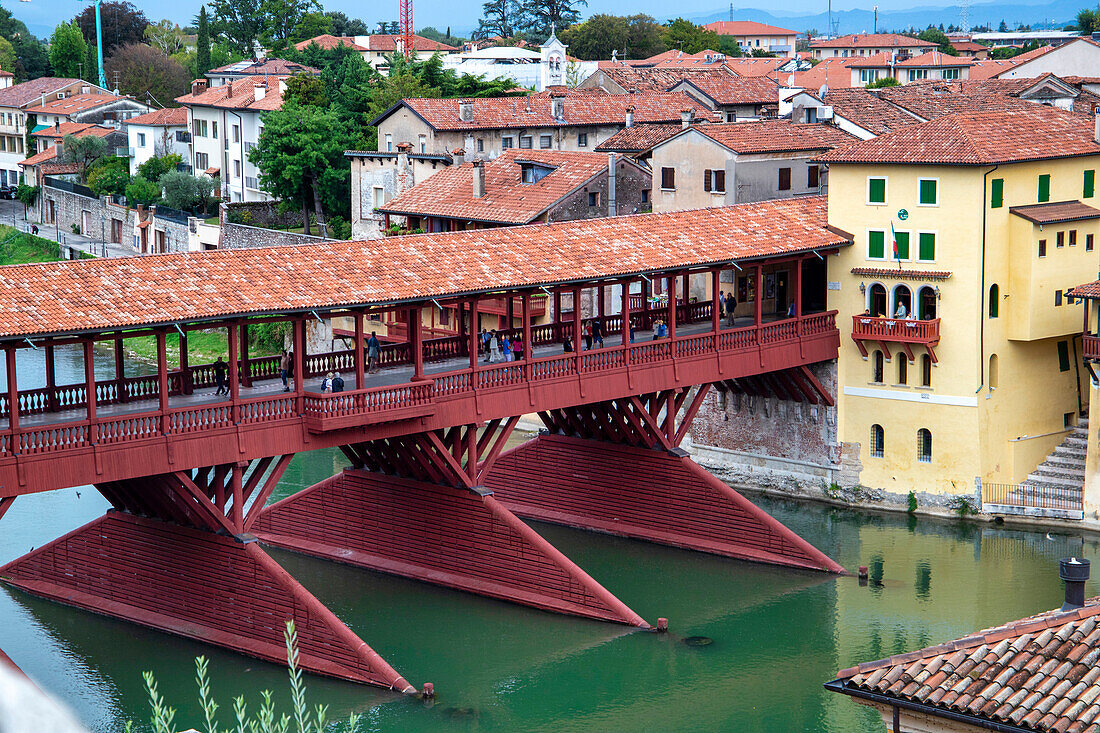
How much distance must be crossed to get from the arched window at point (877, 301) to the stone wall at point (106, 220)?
4081 cm

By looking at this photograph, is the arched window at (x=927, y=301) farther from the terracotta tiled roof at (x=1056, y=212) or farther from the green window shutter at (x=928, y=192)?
the terracotta tiled roof at (x=1056, y=212)

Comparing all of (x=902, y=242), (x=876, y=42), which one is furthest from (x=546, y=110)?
(x=876, y=42)

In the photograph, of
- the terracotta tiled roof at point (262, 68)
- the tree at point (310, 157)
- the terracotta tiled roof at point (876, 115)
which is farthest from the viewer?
the terracotta tiled roof at point (262, 68)

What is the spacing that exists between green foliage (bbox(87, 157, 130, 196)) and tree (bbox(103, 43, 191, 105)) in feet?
71.6

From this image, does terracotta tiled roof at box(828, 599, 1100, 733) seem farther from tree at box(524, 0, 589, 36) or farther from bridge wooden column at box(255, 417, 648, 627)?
tree at box(524, 0, 589, 36)

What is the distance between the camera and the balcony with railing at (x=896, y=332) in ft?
122

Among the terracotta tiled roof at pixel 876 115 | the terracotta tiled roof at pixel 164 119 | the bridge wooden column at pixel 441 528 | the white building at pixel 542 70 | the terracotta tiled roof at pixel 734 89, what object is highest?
the white building at pixel 542 70

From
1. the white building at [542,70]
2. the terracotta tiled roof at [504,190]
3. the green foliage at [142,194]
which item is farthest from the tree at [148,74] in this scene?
the terracotta tiled roof at [504,190]

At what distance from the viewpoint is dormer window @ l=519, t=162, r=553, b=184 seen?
50219 millimetres

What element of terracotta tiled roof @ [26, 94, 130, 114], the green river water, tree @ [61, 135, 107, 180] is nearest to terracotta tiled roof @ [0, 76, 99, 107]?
terracotta tiled roof @ [26, 94, 130, 114]

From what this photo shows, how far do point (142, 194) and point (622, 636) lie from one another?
57.2 meters

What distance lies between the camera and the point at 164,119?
289 ft

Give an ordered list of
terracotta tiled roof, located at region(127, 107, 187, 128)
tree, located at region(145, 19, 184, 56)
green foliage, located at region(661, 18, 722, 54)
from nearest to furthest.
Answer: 1. terracotta tiled roof, located at region(127, 107, 187, 128)
2. green foliage, located at region(661, 18, 722, 54)
3. tree, located at region(145, 19, 184, 56)

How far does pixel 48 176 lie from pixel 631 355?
65.0 m
